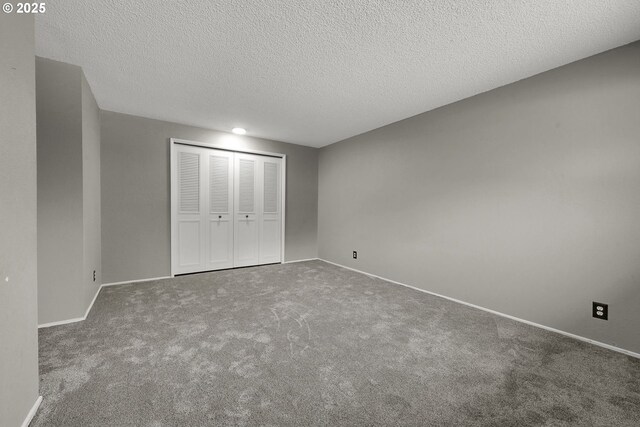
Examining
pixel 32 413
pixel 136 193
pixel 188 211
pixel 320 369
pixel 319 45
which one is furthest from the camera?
pixel 188 211

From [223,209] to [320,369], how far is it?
10.9ft

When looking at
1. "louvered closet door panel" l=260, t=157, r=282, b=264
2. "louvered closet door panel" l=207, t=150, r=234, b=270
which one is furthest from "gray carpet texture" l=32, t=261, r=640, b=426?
"louvered closet door panel" l=260, t=157, r=282, b=264

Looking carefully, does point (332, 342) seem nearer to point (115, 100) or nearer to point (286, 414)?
point (286, 414)

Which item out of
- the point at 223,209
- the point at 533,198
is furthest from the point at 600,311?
the point at 223,209

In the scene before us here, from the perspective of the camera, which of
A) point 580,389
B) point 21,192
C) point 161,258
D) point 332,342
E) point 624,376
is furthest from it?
point 161,258

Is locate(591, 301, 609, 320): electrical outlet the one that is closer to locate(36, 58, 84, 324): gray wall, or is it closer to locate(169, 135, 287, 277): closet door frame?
locate(169, 135, 287, 277): closet door frame

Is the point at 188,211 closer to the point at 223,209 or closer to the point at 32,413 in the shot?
the point at 223,209

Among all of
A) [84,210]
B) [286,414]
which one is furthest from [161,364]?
[84,210]

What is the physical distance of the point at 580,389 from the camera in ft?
5.15

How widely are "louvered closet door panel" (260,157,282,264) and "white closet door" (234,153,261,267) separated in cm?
11

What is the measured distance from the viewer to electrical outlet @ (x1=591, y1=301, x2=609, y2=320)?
6.79 ft

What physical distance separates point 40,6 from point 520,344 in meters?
4.30

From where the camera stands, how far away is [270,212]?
4.91 metres

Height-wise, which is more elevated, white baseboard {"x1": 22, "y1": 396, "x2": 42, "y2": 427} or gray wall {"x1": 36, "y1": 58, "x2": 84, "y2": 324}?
gray wall {"x1": 36, "y1": 58, "x2": 84, "y2": 324}
